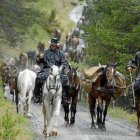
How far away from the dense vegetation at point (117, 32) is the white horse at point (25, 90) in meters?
4.22

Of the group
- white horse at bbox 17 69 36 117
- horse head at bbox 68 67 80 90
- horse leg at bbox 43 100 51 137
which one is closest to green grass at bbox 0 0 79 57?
white horse at bbox 17 69 36 117

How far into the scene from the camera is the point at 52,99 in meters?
13.4

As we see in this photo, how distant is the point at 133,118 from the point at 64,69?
6.72 m

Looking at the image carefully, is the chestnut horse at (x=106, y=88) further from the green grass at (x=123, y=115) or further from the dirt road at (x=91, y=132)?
the green grass at (x=123, y=115)

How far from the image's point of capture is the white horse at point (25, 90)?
19250 millimetres

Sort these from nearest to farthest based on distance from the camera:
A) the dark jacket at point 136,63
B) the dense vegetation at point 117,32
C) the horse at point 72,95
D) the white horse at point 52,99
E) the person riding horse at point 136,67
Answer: the white horse at point 52,99, the person riding horse at point 136,67, the dark jacket at point 136,63, the horse at point 72,95, the dense vegetation at point 117,32

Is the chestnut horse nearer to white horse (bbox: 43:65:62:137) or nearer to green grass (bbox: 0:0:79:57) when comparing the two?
white horse (bbox: 43:65:62:137)

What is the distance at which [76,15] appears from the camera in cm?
6956

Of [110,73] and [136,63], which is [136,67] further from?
[110,73]

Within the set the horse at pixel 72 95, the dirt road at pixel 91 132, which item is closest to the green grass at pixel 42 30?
the horse at pixel 72 95

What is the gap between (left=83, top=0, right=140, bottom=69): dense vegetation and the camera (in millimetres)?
→ 21766

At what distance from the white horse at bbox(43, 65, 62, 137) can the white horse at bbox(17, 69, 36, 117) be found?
5708 mm

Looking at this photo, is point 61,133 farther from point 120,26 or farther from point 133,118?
point 120,26

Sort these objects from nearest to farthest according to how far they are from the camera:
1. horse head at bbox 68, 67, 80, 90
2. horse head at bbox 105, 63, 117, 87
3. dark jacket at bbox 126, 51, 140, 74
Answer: dark jacket at bbox 126, 51, 140, 74, horse head at bbox 105, 63, 117, 87, horse head at bbox 68, 67, 80, 90
